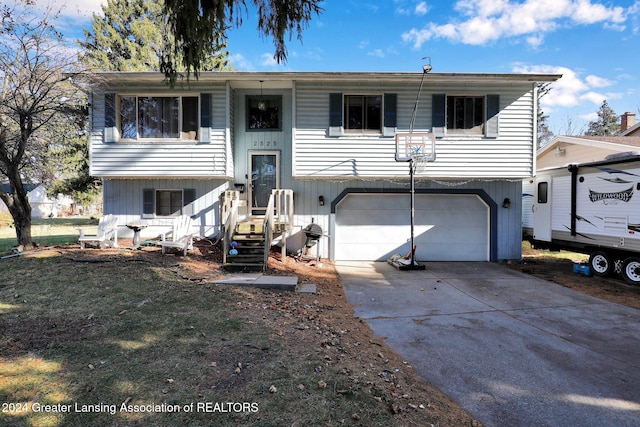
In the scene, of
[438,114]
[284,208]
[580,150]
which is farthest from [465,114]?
[580,150]

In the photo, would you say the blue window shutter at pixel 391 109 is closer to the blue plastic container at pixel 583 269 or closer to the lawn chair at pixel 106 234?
the blue plastic container at pixel 583 269

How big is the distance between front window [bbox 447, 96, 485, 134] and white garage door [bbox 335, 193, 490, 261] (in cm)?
209

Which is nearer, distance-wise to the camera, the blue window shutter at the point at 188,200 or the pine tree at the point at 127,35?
the blue window shutter at the point at 188,200

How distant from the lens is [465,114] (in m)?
9.44

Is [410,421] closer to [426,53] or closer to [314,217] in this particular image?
[314,217]

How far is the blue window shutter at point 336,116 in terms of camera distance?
915 centimetres

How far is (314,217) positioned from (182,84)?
5519 millimetres

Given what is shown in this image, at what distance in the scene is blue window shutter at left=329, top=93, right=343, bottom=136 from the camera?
9.15m

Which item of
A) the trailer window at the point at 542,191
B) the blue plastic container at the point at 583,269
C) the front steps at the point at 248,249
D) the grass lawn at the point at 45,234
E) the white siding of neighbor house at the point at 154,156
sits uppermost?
the white siding of neighbor house at the point at 154,156

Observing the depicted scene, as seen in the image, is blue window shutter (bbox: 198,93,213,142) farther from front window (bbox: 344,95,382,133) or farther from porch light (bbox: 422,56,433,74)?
porch light (bbox: 422,56,433,74)

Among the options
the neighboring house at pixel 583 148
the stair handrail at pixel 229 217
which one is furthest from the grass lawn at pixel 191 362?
the neighboring house at pixel 583 148

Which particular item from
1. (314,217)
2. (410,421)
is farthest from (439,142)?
(410,421)

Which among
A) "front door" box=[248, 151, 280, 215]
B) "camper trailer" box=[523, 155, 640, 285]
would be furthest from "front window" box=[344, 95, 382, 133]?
"camper trailer" box=[523, 155, 640, 285]

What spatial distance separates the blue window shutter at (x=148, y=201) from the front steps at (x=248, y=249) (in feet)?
10.8
